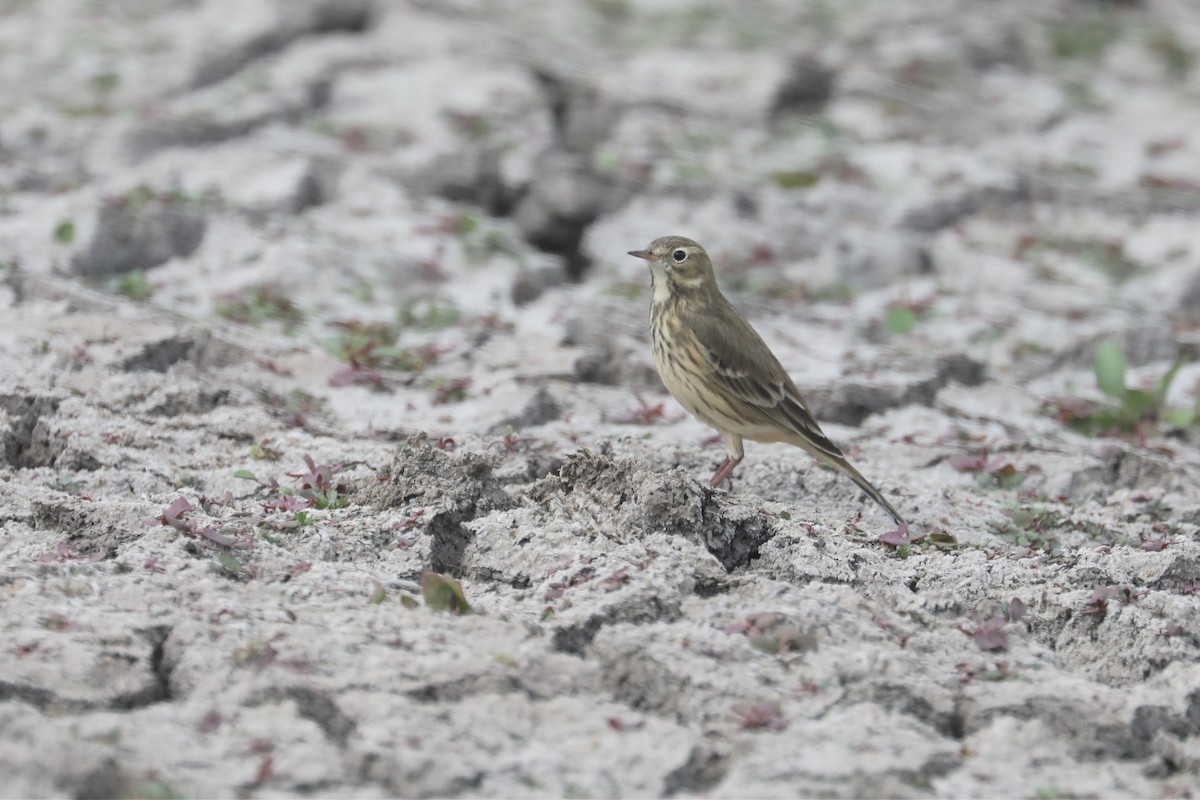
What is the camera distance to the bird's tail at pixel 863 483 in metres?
4.25

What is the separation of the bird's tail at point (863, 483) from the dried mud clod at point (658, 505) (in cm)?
46

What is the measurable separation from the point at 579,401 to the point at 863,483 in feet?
Result: 4.07

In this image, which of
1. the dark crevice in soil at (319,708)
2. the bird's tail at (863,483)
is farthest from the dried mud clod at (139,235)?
the dark crevice in soil at (319,708)

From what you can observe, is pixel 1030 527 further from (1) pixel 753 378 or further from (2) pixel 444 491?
(2) pixel 444 491

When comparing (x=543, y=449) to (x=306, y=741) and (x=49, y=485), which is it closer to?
(x=49, y=485)

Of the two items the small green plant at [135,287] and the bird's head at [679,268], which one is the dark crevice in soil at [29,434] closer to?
the small green plant at [135,287]

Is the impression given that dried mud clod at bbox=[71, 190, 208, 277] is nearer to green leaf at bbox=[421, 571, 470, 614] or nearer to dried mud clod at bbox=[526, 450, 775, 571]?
dried mud clod at bbox=[526, 450, 775, 571]

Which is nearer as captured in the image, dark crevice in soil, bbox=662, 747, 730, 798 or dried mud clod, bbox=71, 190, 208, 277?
dark crevice in soil, bbox=662, 747, 730, 798

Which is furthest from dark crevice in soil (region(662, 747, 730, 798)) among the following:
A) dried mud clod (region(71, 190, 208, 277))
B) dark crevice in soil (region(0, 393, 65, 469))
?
dried mud clod (region(71, 190, 208, 277))

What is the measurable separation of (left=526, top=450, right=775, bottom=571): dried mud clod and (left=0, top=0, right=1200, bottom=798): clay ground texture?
0.5 inches

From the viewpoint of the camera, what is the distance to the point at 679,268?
493cm

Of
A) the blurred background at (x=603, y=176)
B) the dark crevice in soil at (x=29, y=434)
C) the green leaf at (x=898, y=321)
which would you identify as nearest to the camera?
the dark crevice in soil at (x=29, y=434)

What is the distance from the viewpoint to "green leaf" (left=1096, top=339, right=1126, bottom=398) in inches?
220

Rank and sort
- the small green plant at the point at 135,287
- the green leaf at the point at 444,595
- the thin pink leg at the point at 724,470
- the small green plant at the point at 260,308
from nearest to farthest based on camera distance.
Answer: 1. the green leaf at the point at 444,595
2. the thin pink leg at the point at 724,470
3. the small green plant at the point at 260,308
4. the small green plant at the point at 135,287
